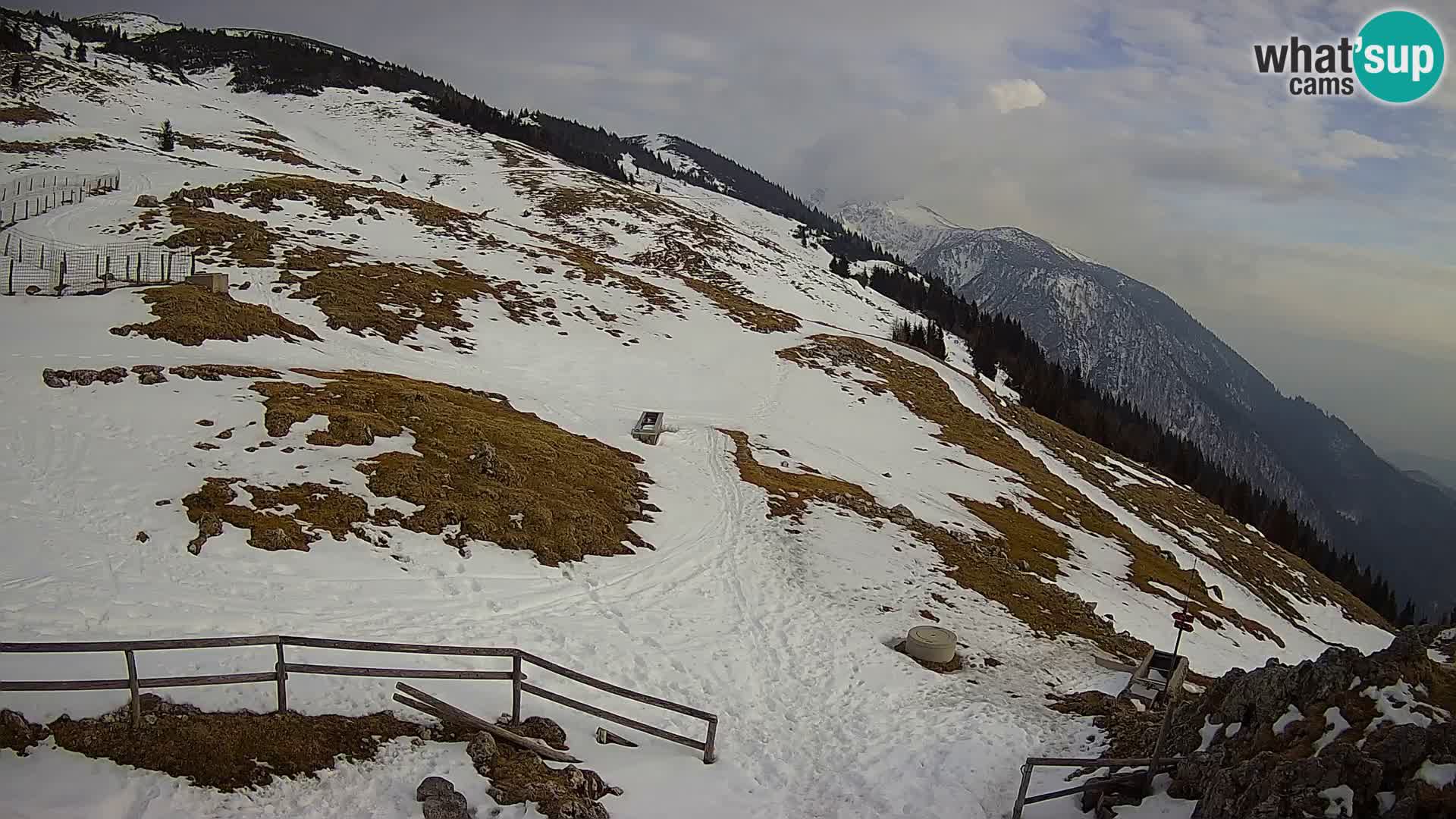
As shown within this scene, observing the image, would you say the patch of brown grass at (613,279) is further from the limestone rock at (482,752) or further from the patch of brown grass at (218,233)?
the limestone rock at (482,752)

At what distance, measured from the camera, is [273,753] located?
10938mm

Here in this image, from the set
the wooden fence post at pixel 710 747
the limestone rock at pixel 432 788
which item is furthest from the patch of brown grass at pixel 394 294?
the limestone rock at pixel 432 788

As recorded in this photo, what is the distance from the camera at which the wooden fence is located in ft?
33.0

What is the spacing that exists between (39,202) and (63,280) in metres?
26.5

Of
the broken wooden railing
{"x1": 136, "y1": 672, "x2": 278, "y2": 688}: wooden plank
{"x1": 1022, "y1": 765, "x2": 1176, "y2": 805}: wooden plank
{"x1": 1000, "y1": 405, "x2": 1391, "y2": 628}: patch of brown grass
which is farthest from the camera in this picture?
{"x1": 1000, "y1": 405, "x2": 1391, "y2": 628}: patch of brown grass

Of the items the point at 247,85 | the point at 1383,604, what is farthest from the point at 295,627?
the point at 247,85

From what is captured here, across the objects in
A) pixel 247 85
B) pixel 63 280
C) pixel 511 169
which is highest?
pixel 247 85

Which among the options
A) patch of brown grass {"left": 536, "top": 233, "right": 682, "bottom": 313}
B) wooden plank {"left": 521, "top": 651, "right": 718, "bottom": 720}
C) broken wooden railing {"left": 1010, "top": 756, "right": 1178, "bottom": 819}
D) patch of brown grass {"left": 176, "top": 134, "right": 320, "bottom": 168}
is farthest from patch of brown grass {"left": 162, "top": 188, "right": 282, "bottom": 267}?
broken wooden railing {"left": 1010, "top": 756, "right": 1178, "bottom": 819}

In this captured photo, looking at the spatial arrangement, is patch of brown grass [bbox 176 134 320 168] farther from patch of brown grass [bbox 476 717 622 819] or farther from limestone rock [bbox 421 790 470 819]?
limestone rock [bbox 421 790 470 819]

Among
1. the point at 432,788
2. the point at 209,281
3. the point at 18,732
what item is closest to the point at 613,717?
the point at 432,788

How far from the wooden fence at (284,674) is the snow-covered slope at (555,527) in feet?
2.11

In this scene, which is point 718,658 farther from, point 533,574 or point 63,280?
point 63,280

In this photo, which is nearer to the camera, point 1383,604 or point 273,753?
point 273,753

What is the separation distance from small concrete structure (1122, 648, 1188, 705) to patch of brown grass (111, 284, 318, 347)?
37443 mm
